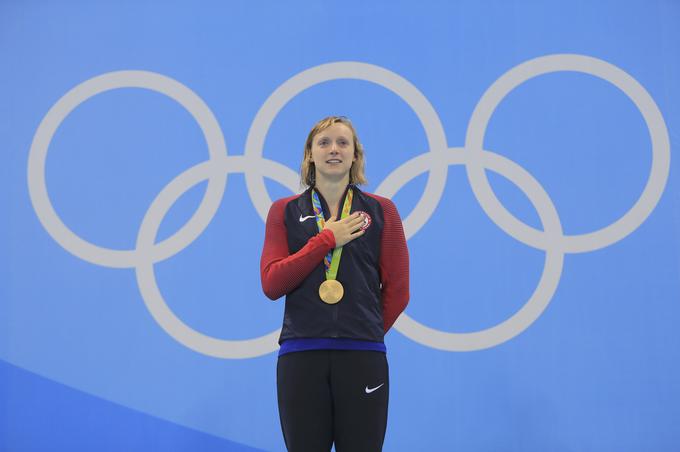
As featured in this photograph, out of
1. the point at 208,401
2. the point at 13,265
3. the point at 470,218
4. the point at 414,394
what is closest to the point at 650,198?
the point at 470,218

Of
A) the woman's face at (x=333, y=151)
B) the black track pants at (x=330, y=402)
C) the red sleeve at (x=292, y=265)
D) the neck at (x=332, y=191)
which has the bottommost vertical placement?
the black track pants at (x=330, y=402)

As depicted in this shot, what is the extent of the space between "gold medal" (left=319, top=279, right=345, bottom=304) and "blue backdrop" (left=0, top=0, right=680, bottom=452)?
1.76m

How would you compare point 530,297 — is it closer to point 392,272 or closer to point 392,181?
point 392,181

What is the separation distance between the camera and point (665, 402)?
3797 mm

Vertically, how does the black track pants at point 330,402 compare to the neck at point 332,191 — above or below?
below

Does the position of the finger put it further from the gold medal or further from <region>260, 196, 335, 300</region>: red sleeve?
the gold medal

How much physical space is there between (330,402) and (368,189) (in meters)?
1.98

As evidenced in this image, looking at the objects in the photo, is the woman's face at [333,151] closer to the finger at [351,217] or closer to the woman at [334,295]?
the woman at [334,295]

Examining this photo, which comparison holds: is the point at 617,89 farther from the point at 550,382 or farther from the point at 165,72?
the point at 165,72

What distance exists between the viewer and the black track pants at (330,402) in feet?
6.86

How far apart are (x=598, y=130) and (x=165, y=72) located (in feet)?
8.74

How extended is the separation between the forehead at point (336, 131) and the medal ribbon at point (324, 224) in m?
0.20

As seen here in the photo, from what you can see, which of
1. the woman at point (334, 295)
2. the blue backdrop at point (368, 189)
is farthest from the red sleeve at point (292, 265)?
the blue backdrop at point (368, 189)

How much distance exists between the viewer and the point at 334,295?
2180 mm
